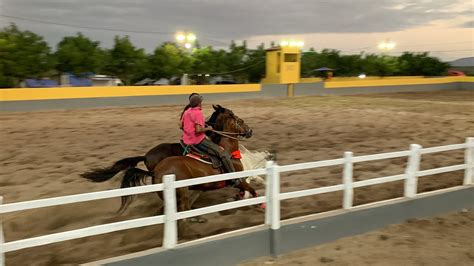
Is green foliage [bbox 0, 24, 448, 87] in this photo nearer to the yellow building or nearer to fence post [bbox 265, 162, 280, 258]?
the yellow building

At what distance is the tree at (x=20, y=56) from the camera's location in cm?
2433

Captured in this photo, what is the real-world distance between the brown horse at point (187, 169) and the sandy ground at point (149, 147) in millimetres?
443

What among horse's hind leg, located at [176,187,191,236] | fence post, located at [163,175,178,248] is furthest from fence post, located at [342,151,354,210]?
fence post, located at [163,175,178,248]

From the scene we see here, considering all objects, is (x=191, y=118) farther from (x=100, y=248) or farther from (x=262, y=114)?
(x=262, y=114)

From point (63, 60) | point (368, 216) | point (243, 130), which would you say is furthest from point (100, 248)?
point (63, 60)

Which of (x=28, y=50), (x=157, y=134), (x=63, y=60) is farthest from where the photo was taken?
(x=63, y=60)

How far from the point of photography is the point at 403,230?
584cm

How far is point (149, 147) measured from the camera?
11.1 m

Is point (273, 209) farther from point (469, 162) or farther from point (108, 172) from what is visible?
point (469, 162)

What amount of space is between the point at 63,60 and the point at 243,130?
82.4 ft

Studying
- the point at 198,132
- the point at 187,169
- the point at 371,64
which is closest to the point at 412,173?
the point at 198,132

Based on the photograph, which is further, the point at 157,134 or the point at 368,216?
the point at 157,134

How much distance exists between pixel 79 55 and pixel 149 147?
2019 centimetres

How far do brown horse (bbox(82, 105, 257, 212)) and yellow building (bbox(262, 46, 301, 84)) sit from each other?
26.1 metres
